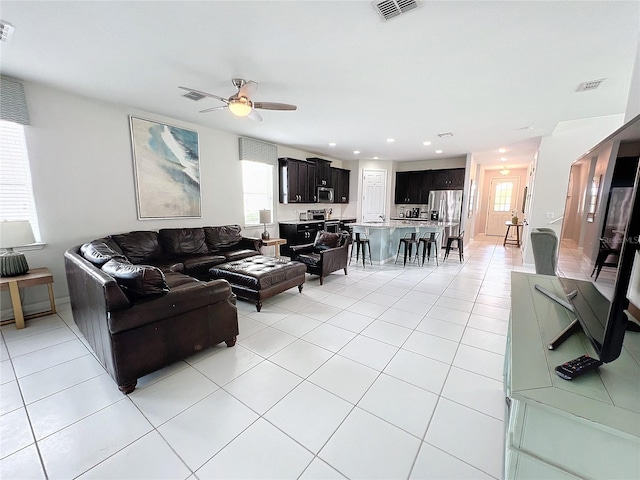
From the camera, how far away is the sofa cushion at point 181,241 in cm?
424

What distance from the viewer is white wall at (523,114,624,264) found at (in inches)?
187

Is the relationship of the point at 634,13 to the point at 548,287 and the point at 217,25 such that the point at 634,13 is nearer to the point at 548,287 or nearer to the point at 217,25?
the point at 548,287

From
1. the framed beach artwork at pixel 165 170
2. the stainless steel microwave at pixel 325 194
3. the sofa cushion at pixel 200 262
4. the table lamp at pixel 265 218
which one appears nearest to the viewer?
the sofa cushion at pixel 200 262

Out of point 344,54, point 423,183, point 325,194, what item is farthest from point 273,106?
point 423,183

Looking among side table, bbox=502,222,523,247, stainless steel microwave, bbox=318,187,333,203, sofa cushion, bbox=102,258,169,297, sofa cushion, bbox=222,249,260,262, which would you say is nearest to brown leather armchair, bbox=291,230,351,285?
sofa cushion, bbox=222,249,260,262

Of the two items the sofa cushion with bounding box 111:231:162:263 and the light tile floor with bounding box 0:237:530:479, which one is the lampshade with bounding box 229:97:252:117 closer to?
the light tile floor with bounding box 0:237:530:479

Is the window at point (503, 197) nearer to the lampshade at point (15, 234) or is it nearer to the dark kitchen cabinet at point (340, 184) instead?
the dark kitchen cabinet at point (340, 184)

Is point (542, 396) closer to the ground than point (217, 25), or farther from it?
closer to the ground

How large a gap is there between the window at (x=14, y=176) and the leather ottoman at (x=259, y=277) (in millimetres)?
2267

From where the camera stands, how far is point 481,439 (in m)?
1.56

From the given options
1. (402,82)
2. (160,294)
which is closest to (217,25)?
(402,82)

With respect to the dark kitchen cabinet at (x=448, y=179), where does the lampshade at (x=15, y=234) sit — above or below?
below

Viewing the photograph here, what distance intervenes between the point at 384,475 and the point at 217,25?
3.19 metres

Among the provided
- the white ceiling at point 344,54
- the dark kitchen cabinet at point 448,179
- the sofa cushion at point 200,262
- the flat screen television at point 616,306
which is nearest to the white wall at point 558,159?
the white ceiling at point 344,54
